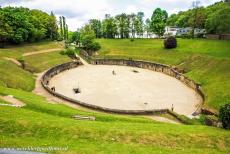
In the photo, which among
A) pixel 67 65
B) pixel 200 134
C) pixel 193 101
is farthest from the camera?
pixel 67 65

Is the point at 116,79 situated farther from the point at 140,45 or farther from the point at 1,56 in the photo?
the point at 140,45

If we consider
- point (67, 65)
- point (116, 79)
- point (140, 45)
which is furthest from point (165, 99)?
point (140, 45)

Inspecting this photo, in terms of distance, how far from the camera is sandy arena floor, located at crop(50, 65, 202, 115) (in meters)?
42.1

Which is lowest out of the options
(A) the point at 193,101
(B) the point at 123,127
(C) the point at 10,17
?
(A) the point at 193,101

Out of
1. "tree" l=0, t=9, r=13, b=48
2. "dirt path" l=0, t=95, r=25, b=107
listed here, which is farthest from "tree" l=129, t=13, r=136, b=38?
"dirt path" l=0, t=95, r=25, b=107

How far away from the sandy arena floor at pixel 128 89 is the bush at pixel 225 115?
12152 mm

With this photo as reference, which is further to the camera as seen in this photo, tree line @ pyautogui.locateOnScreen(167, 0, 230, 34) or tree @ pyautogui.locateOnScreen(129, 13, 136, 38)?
tree @ pyautogui.locateOnScreen(129, 13, 136, 38)

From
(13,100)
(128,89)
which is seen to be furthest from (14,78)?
(128,89)

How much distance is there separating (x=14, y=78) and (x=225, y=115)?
34620mm

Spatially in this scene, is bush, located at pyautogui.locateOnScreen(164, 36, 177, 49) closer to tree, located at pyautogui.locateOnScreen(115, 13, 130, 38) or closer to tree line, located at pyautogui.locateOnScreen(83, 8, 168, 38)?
tree line, located at pyautogui.locateOnScreen(83, 8, 168, 38)

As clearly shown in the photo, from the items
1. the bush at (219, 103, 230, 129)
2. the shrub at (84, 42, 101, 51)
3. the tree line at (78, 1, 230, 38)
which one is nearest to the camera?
the bush at (219, 103, 230, 129)

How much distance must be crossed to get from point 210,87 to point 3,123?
116 ft

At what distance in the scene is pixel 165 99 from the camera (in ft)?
147

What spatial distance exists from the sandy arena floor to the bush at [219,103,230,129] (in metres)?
12.2
